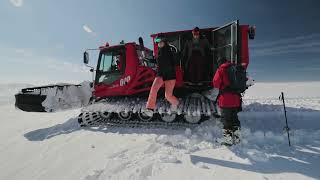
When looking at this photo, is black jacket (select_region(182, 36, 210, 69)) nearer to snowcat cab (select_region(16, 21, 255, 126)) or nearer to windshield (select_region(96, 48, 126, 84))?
snowcat cab (select_region(16, 21, 255, 126))

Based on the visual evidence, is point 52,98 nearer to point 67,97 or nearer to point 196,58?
point 67,97

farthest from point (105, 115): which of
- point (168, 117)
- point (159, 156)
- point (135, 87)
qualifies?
point (159, 156)

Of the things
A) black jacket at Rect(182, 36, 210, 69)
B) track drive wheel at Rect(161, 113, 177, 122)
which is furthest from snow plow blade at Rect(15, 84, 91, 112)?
black jacket at Rect(182, 36, 210, 69)

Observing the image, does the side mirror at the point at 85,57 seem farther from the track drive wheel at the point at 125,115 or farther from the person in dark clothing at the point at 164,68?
the person in dark clothing at the point at 164,68

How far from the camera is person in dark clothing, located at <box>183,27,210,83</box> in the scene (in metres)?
7.62

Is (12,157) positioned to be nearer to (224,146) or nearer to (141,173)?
(141,173)

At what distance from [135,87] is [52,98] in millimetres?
3074

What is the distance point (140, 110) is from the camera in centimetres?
738

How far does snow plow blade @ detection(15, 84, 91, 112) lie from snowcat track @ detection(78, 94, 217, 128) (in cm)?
117

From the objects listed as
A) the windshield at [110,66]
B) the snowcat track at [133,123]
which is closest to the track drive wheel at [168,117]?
the snowcat track at [133,123]

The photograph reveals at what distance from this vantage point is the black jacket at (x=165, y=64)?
18.8 feet

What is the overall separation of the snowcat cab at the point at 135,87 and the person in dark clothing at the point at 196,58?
0.15m

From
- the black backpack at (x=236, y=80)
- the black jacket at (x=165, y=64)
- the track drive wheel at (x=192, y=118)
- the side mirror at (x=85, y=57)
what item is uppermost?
the side mirror at (x=85, y=57)

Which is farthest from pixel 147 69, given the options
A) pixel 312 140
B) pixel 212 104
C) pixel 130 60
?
pixel 312 140
